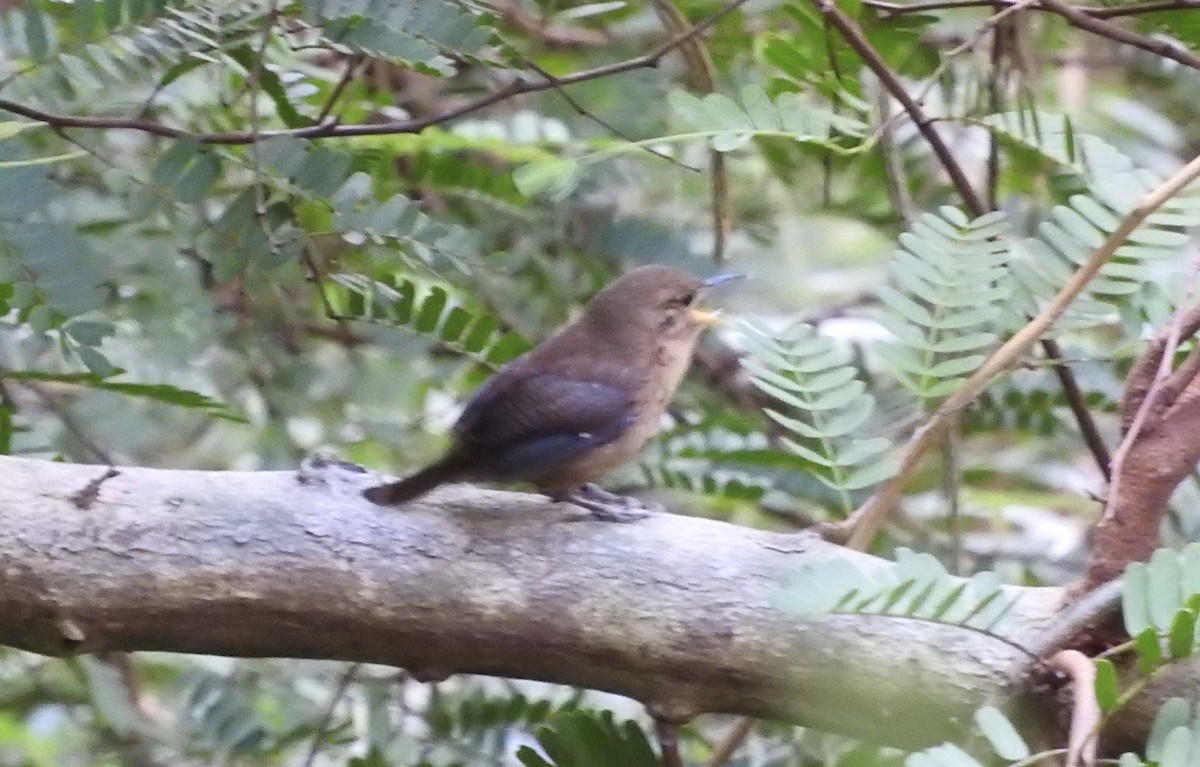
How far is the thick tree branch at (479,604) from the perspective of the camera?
134 centimetres

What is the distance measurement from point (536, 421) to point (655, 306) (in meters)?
0.39

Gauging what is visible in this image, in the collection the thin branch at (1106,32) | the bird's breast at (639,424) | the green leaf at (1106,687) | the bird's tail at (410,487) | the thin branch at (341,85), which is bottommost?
the bird's breast at (639,424)

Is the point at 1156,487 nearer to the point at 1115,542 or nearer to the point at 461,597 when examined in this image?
the point at 1115,542

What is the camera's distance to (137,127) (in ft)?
5.20

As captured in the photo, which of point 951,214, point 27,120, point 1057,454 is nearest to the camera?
point 951,214

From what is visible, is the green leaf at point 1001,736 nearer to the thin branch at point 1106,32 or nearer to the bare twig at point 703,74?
the thin branch at point 1106,32

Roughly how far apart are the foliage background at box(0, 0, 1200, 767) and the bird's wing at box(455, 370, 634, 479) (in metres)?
0.15

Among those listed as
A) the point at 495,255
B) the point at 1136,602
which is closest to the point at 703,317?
the point at 495,255

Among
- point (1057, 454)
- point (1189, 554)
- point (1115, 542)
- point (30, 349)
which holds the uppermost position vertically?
point (1189, 554)

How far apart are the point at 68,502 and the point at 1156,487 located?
1.01 meters

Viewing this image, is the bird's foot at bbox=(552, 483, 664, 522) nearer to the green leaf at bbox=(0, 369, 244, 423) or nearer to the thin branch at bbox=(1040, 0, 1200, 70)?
the green leaf at bbox=(0, 369, 244, 423)

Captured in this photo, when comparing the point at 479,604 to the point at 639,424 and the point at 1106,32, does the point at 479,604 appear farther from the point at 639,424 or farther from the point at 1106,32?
the point at 1106,32

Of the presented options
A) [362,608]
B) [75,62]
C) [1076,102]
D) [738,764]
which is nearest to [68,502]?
[362,608]

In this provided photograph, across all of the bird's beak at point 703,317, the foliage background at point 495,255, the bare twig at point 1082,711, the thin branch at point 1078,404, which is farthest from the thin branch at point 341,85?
the bare twig at point 1082,711
